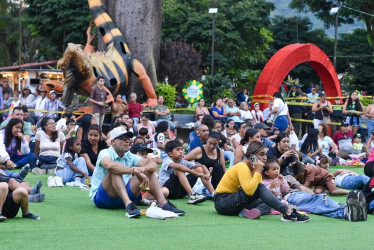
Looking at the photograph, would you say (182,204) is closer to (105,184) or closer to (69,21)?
(105,184)

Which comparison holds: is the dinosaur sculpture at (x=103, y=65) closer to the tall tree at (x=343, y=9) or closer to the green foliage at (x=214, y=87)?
the green foliage at (x=214, y=87)

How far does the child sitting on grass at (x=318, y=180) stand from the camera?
41.4 ft

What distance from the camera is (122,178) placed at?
378 inches

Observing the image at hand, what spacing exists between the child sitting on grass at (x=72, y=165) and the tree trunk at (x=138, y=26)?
492 inches

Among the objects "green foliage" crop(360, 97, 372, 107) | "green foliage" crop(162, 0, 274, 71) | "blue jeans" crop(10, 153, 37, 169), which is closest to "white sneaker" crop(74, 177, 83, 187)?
"blue jeans" crop(10, 153, 37, 169)

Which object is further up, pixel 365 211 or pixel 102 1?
pixel 102 1

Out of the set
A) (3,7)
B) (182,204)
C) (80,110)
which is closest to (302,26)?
(3,7)

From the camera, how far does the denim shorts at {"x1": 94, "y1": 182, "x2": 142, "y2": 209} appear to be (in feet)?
32.4

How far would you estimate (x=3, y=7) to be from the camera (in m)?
59.6

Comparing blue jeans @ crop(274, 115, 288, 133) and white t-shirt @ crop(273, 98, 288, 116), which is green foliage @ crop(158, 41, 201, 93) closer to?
white t-shirt @ crop(273, 98, 288, 116)

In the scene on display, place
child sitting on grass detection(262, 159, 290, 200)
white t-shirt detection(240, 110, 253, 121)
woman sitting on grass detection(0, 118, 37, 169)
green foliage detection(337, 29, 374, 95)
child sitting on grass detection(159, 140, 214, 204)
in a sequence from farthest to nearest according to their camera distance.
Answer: green foliage detection(337, 29, 374, 95) < white t-shirt detection(240, 110, 253, 121) < woman sitting on grass detection(0, 118, 37, 169) < child sitting on grass detection(159, 140, 214, 204) < child sitting on grass detection(262, 159, 290, 200)

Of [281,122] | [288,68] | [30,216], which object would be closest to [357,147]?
[281,122]

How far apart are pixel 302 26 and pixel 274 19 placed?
307 centimetres

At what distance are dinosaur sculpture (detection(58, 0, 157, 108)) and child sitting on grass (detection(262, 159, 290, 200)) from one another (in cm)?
1101
